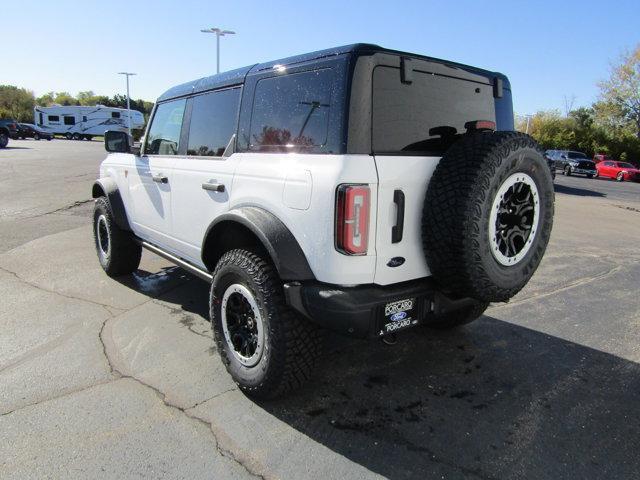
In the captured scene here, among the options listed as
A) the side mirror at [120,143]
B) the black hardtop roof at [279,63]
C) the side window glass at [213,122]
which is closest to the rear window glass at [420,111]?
the black hardtop roof at [279,63]

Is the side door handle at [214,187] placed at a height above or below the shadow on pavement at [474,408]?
above

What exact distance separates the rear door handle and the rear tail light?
0.55 ft

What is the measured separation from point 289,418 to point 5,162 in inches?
786

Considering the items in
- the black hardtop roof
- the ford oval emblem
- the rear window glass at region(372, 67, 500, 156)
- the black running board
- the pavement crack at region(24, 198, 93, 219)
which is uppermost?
the black hardtop roof

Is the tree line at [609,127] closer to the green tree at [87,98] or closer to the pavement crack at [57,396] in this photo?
the pavement crack at [57,396]

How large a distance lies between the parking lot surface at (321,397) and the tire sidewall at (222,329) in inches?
6.7

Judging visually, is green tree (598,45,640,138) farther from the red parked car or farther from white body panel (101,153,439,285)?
white body panel (101,153,439,285)

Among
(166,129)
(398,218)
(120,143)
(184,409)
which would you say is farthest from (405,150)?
(120,143)

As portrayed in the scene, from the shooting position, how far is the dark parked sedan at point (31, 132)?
41844 millimetres

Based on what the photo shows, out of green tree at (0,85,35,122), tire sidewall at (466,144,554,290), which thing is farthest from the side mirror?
green tree at (0,85,35,122)

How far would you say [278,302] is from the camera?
2.55m

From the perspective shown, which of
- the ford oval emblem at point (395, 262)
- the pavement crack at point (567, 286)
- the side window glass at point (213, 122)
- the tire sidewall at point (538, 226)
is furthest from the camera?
the pavement crack at point (567, 286)

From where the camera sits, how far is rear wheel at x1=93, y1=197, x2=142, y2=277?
4.91 m

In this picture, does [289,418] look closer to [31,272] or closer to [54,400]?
[54,400]
